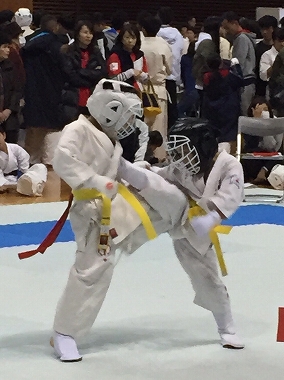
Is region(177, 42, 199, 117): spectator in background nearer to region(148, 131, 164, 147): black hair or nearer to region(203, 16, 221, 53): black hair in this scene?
region(203, 16, 221, 53): black hair

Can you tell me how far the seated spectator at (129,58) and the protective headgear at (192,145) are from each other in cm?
505

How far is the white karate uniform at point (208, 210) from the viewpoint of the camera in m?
3.42

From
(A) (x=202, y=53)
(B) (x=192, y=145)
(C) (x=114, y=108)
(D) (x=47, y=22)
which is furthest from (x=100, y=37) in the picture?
(B) (x=192, y=145)

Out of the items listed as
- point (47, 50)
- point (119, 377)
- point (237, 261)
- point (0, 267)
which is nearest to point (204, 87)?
point (47, 50)

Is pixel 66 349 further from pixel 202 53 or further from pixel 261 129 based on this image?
pixel 202 53

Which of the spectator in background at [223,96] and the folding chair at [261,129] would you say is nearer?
the folding chair at [261,129]

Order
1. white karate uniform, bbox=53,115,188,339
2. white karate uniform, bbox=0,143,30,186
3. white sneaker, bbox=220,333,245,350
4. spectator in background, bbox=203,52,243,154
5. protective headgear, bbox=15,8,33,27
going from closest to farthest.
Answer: white karate uniform, bbox=53,115,188,339 → white sneaker, bbox=220,333,245,350 → white karate uniform, bbox=0,143,30,186 → spectator in background, bbox=203,52,243,154 → protective headgear, bbox=15,8,33,27

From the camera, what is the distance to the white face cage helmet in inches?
133

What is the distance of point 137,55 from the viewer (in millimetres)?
8547

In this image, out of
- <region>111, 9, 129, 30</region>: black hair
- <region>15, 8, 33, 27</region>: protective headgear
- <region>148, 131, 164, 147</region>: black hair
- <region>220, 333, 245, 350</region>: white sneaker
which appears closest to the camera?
<region>220, 333, 245, 350</region>: white sneaker

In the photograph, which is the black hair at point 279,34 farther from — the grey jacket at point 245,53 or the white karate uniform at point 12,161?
the white karate uniform at point 12,161

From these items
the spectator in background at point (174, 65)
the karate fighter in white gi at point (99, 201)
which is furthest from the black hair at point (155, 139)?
the karate fighter in white gi at point (99, 201)

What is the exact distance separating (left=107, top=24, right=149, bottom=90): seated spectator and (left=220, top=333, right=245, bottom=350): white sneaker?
5.14 meters

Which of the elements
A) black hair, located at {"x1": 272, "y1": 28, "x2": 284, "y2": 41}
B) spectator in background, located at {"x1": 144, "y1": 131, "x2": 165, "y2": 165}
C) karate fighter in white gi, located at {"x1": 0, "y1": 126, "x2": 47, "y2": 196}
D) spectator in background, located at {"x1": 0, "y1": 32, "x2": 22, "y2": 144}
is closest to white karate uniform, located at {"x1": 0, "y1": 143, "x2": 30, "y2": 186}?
karate fighter in white gi, located at {"x1": 0, "y1": 126, "x2": 47, "y2": 196}
